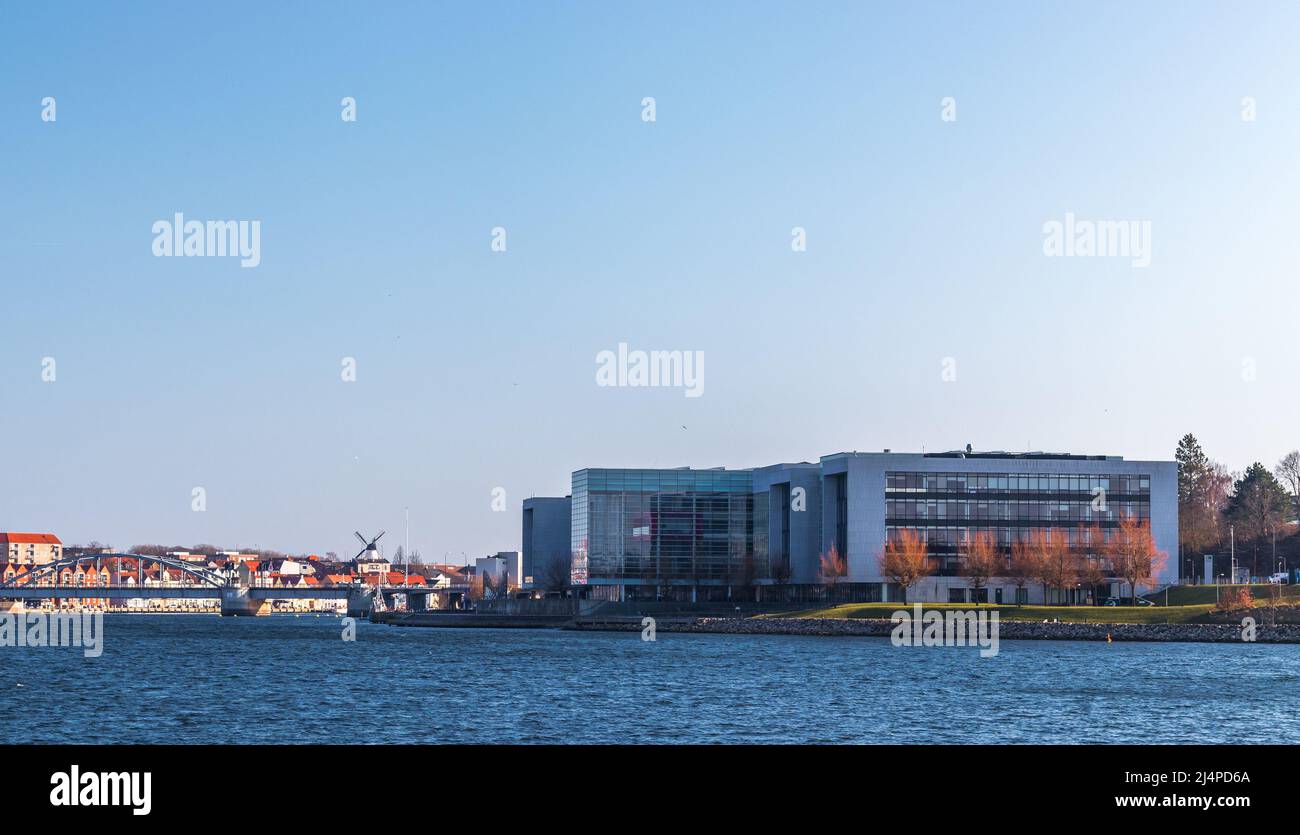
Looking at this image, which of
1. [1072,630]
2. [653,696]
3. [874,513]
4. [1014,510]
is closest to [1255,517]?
[1014,510]

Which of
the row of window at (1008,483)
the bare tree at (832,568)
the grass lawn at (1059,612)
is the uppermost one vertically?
the row of window at (1008,483)

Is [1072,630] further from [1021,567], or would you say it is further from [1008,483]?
[1008,483]

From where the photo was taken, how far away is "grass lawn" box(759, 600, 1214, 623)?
13268 cm

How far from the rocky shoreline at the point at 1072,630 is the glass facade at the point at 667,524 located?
37976 mm

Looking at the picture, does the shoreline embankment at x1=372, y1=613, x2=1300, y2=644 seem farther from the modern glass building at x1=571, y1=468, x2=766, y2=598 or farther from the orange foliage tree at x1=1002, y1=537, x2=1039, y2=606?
the orange foliage tree at x1=1002, y1=537, x2=1039, y2=606

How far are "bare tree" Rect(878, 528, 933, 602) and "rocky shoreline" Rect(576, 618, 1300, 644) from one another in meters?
12.3

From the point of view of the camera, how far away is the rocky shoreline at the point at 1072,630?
408 ft

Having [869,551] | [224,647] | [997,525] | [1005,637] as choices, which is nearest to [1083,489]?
[997,525]

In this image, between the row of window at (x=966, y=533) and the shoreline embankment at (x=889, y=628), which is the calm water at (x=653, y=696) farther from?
the row of window at (x=966, y=533)

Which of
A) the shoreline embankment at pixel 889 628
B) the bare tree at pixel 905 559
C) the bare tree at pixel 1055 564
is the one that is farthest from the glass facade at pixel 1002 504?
the shoreline embankment at pixel 889 628

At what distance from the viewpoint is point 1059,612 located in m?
140

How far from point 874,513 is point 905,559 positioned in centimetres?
791
